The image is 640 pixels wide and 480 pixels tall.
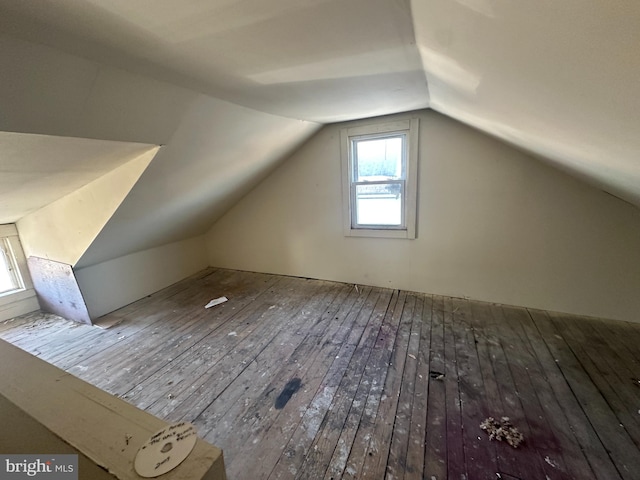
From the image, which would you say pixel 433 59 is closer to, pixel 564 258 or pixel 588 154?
pixel 588 154

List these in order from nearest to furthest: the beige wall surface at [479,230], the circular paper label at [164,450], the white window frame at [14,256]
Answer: the circular paper label at [164,450] < the beige wall surface at [479,230] < the white window frame at [14,256]

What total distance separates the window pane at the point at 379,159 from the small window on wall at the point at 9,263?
3785 mm

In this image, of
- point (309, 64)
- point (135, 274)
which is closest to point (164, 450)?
point (309, 64)

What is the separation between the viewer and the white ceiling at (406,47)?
0.56 meters

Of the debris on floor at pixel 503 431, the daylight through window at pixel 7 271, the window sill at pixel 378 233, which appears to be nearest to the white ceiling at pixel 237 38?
the window sill at pixel 378 233

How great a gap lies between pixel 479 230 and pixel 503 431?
6.02 ft

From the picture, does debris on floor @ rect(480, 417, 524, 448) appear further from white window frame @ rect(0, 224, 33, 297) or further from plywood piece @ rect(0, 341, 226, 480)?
white window frame @ rect(0, 224, 33, 297)

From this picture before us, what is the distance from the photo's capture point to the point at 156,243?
3367 millimetres

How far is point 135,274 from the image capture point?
10.6ft

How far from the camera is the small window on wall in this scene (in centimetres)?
279

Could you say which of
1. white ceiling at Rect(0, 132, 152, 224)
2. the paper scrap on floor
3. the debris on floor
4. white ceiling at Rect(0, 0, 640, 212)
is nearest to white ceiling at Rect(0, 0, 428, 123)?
white ceiling at Rect(0, 0, 640, 212)

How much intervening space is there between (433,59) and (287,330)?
230cm

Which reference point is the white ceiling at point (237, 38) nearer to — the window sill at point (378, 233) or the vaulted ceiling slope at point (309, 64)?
the vaulted ceiling slope at point (309, 64)

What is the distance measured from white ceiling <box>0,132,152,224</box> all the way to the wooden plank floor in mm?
1349
